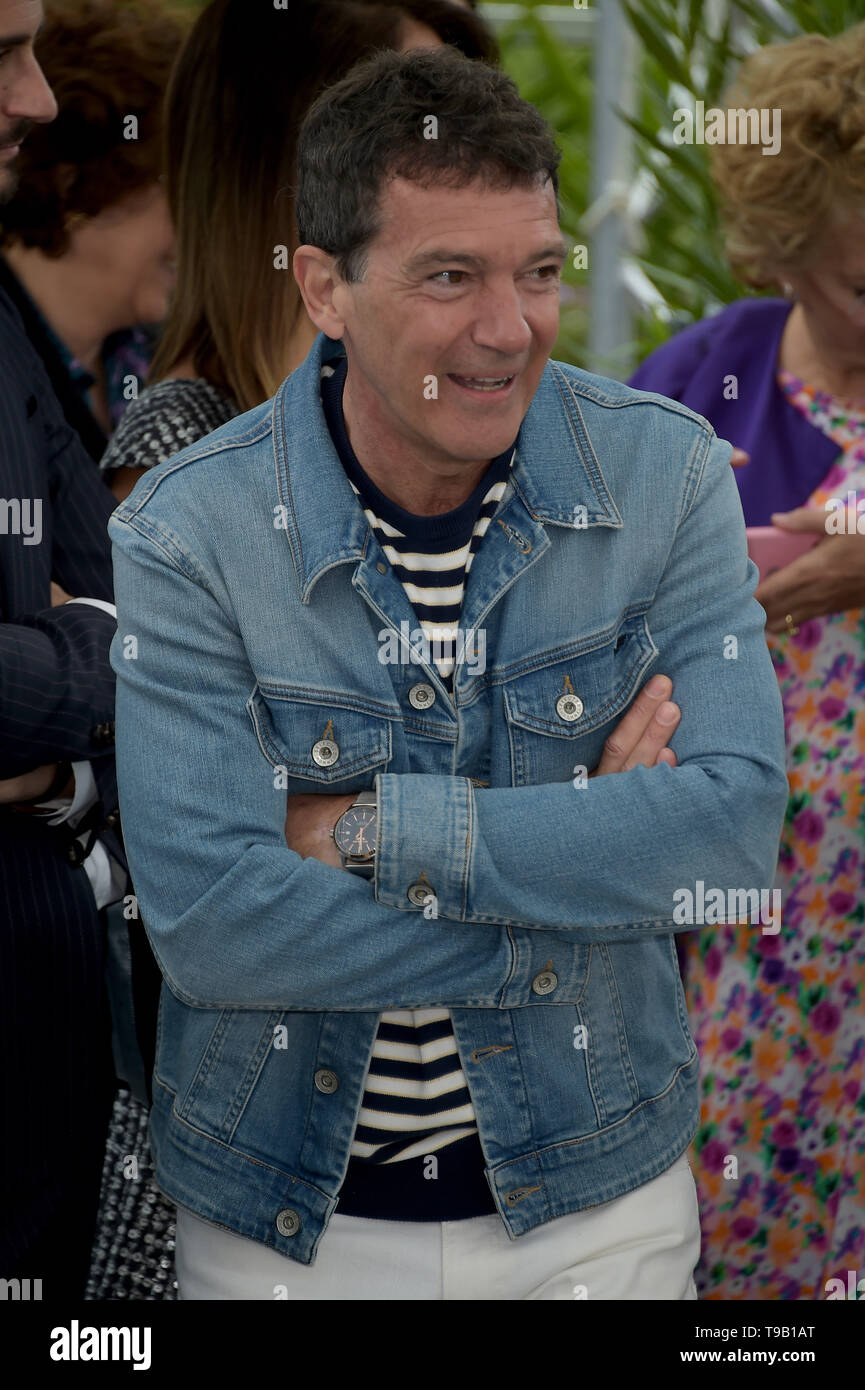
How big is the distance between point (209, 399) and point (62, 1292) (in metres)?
1.10

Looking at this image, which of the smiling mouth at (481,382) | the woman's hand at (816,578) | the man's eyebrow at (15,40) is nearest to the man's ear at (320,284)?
the smiling mouth at (481,382)

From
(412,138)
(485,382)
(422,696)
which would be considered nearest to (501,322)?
(485,382)

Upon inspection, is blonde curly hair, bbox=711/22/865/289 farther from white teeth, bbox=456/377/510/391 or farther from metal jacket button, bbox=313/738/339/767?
metal jacket button, bbox=313/738/339/767

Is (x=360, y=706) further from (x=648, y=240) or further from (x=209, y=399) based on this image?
(x=648, y=240)

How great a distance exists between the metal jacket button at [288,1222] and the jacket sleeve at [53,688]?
1.70 feet

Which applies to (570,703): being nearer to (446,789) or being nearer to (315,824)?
(446,789)

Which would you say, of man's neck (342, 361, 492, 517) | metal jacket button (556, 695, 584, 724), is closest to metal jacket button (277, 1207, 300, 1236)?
metal jacket button (556, 695, 584, 724)

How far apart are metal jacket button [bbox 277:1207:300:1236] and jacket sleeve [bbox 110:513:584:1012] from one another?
0.70 ft

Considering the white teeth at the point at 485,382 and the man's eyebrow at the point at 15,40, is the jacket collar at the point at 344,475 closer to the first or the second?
the white teeth at the point at 485,382

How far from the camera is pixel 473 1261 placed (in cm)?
144

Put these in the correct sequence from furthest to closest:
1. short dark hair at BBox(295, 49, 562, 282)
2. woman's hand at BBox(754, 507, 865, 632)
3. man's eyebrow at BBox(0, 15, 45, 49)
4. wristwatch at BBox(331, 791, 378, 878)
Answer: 1. woman's hand at BBox(754, 507, 865, 632)
2. man's eyebrow at BBox(0, 15, 45, 49)
3. wristwatch at BBox(331, 791, 378, 878)
4. short dark hair at BBox(295, 49, 562, 282)

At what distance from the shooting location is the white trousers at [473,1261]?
56.9 inches

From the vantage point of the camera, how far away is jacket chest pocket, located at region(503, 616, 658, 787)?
1495mm

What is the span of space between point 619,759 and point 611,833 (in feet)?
0.42
